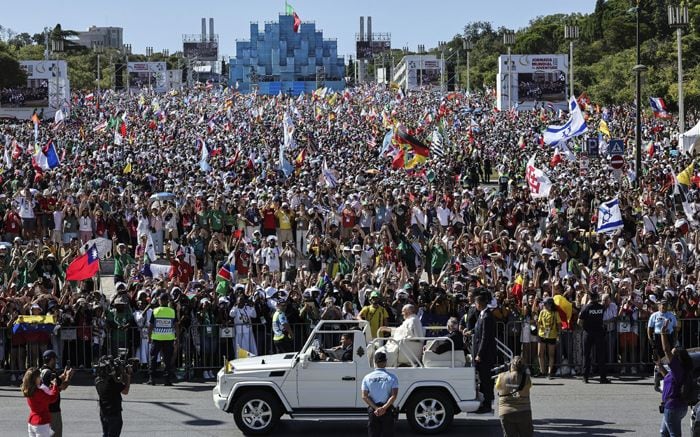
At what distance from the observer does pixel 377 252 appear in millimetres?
22312

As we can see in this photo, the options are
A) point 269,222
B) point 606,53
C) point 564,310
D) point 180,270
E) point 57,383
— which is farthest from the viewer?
point 606,53

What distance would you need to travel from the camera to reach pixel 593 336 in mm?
16828

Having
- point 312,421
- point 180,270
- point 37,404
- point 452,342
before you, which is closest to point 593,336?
point 452,342

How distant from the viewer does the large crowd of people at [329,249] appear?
57.0ft

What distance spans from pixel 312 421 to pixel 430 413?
68.6 inches

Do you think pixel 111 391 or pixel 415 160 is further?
pixel 415 160

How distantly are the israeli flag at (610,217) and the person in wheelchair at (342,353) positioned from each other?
427 inches

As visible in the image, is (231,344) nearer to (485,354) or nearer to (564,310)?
(564,310)

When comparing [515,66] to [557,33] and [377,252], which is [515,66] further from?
[377,252]

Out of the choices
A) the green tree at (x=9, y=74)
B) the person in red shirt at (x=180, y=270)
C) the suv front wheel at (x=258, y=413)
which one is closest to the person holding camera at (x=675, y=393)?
the suv front wheel at (x=258, y=413)

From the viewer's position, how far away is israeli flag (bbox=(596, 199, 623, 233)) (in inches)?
908

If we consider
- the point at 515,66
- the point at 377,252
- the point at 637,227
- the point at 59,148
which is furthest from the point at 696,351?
the point at 515,66

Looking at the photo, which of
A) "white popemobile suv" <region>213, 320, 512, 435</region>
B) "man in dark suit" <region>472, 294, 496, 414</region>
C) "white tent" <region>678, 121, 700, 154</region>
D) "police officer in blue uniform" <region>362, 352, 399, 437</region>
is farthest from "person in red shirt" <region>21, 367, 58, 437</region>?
"white tent" <region>678, 121, 700, 154</region>

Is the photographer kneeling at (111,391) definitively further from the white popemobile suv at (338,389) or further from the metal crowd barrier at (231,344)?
the metal crowd barrier at (231,344)
